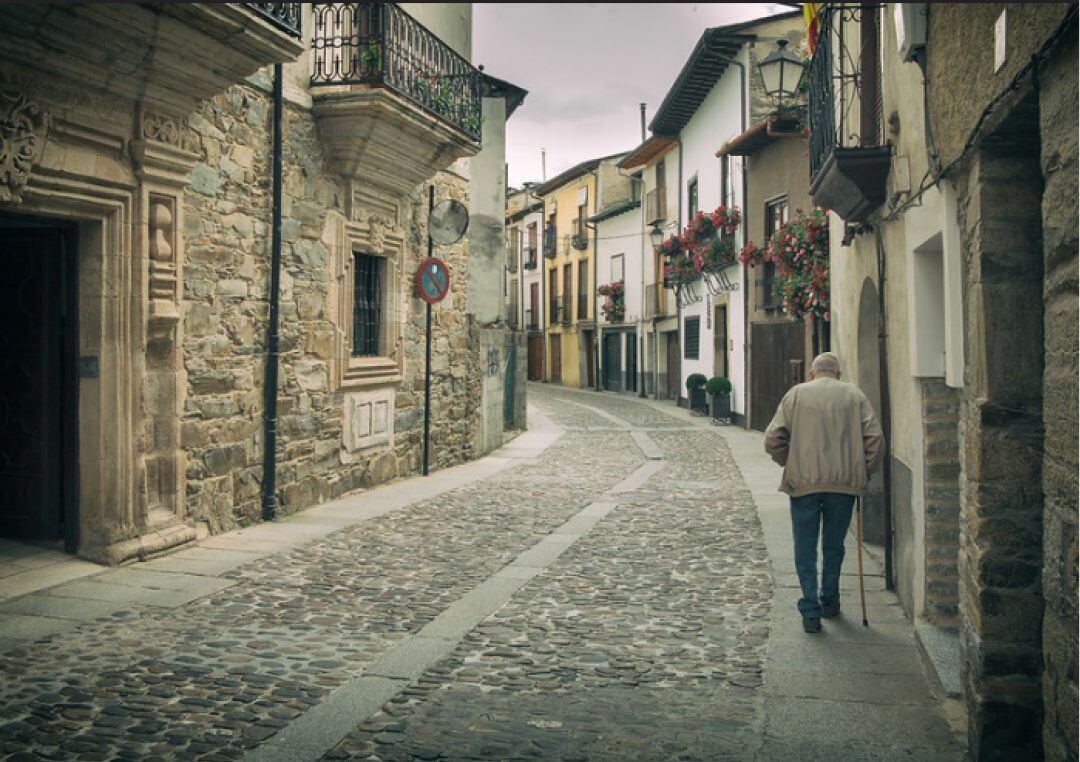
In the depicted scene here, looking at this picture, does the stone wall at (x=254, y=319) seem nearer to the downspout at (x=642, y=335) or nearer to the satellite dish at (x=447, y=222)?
the satellite dish at (x=447, y=222)

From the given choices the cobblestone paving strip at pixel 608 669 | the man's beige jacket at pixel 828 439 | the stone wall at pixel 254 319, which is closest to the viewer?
the cobblestone paving strip at pixel 608 669

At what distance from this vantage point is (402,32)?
10758 mm

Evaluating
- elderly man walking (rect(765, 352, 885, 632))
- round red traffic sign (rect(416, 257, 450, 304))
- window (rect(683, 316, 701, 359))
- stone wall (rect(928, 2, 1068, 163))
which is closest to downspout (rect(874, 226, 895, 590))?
elderly man walking (rect(765, 352, 885, 632))

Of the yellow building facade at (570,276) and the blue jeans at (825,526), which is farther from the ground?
the yellow building facade at (570,276)

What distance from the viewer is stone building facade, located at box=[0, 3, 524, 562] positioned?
641 cm

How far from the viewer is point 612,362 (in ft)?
122

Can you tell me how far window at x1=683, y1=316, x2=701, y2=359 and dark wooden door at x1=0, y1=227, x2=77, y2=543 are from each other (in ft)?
65.7

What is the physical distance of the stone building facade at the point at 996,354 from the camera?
9.35ft

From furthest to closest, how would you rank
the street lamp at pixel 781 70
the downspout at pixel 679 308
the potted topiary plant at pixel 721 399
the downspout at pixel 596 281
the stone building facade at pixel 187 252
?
the downspout at pixel 596 281 → the downspout at pixel 679 308 → the potted topiary plant at pixel 721 399 → the street lamp at pixel 781 70 → the stone building facade at pixel 187 252

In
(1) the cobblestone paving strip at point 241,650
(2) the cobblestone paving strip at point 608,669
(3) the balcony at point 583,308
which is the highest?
(3) the balcony at point 583,308

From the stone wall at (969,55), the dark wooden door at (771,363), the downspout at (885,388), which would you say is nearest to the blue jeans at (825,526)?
the downspout at (885,388)

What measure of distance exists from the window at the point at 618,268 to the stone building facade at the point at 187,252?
24217 millimetres

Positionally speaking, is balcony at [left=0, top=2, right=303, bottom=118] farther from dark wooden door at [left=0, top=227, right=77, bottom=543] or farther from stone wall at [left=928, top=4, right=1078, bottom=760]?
stone wall at [left=928, top=4, right=1078, bottom=760]

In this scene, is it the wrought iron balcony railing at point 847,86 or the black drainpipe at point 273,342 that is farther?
the black drainpipe at point 273,342
